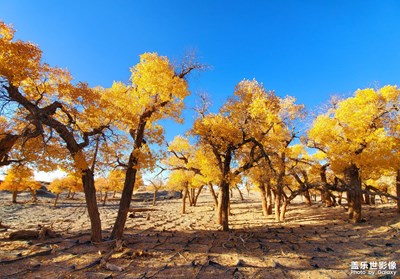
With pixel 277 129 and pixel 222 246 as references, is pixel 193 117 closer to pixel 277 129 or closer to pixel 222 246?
pixel 277 129

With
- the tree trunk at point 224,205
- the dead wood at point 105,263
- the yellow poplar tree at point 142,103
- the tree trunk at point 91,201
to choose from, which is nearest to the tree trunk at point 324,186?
the tree trunk at point 224,205

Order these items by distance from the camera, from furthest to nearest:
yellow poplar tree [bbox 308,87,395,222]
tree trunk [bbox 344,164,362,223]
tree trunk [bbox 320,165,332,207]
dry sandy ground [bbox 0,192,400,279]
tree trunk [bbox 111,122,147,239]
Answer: tree trunk [bbox 320,165,332,207], tree trunk [bbox 344,164,362,223], yellow poplar tree [bbox 308,87,395,222], tree trunk [bbox 111,122,147,239], dry sandy ground [bbox 0,192,400,279]

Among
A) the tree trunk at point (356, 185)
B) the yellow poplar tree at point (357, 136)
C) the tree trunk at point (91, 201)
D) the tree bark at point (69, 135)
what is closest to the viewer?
the tree bark at point (69, 135)

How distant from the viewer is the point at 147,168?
9.65 meters

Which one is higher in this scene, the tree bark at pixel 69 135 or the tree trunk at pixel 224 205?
the tree bark at pixel 69 135

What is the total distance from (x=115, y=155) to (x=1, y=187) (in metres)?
38.8

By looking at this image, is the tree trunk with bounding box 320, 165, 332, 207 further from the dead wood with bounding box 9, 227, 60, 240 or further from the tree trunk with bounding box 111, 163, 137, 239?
the dead wood with bounding box 9, 227, 60, 240

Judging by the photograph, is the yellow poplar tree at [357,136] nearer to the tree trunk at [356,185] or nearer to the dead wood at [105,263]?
the tree trunk at [356,185]

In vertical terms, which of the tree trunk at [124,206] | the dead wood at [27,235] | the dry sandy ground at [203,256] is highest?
the tree trunk at [124,206]

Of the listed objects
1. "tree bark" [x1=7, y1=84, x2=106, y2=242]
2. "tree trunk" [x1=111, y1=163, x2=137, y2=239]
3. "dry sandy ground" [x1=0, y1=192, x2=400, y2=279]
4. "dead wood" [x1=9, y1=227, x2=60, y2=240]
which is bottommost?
"dry sandy ground" [x1=0, y1=192, x2=400, y2=279]

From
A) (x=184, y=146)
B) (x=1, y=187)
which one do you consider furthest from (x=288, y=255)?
(x=1, y=187)

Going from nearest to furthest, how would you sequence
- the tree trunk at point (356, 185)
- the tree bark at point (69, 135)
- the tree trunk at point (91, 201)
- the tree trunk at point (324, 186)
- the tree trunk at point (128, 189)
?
1. the tree bark at point (69, 135)
2. the tree trunk at point (91, 201)
3. the tree trunk at point (128, 189)
4. the tree trunk at point (356, 185)
5. the tree trunk at point (324, 186)

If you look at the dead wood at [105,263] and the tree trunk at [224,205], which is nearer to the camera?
the dead wood at [105,263]

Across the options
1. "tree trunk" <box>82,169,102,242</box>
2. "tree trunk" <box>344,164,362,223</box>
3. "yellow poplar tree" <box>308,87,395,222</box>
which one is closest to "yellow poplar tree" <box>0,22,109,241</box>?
"tree trunk" <box>82,169,102,242</box>
